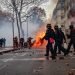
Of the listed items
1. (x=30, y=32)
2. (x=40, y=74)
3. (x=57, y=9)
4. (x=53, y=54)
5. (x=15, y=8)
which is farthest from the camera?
(x=57, y=9)

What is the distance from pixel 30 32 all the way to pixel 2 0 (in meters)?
42.0

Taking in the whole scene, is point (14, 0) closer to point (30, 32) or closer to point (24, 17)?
point (24, 17)

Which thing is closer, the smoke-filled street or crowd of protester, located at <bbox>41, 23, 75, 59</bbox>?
the smoke-filled street

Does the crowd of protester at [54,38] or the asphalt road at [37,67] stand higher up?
the crowd of protester at [54,38]

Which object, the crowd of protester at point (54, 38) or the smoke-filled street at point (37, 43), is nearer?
the smoke-filled street at point (37, 43)

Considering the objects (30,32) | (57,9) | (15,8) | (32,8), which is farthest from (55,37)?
(57,9)

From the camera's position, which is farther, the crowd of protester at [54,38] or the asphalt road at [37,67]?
the crowd of protester at [54,38]

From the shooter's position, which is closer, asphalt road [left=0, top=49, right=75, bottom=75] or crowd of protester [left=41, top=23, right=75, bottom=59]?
asphalt road [left=0, top=49, right=75, bottom=75]

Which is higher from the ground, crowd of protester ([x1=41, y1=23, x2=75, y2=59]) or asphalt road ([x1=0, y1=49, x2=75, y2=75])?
crowd of protester ([x1=41, y1=23, x2=75, y2=59])

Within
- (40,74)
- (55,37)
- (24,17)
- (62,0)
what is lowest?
(40,74)

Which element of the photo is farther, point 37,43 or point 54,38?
point 37,43

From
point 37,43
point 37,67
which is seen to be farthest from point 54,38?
point 37,43

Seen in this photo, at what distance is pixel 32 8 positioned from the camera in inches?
3302

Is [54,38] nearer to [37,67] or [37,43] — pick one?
[37,67]
